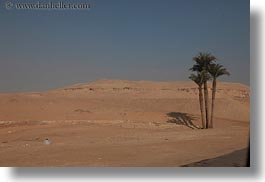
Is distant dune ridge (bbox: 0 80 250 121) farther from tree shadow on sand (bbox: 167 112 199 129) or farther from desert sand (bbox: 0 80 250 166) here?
tree shadow on sand (bbox: 167 112 199 129)

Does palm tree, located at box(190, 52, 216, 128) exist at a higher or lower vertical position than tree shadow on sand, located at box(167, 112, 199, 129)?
higher

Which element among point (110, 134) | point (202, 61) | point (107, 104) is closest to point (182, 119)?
point (202, 61)

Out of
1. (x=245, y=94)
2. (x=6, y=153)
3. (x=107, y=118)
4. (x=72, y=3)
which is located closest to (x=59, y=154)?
(x=6, y=153)

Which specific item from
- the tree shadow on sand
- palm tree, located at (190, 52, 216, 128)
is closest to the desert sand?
the tree shadow on sand

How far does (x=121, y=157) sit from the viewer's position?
35.0 feet

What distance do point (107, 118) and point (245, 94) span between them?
1548 cm

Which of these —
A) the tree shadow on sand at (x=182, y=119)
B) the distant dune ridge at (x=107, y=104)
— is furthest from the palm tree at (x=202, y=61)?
the tree shadow on sand at (x=182, y=119)

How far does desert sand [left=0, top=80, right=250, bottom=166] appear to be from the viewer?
34.9 feet

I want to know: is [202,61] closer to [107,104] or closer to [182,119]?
[182,119]

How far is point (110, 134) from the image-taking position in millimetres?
15367

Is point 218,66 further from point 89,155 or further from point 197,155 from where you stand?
point 89,155

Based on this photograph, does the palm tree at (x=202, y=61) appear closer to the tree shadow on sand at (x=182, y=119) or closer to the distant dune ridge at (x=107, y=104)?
the distant dune ridge at (x=107, y=104)

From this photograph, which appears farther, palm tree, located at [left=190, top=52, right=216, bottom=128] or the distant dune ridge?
the distant dune ridge

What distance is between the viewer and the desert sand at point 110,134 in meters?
10.6
